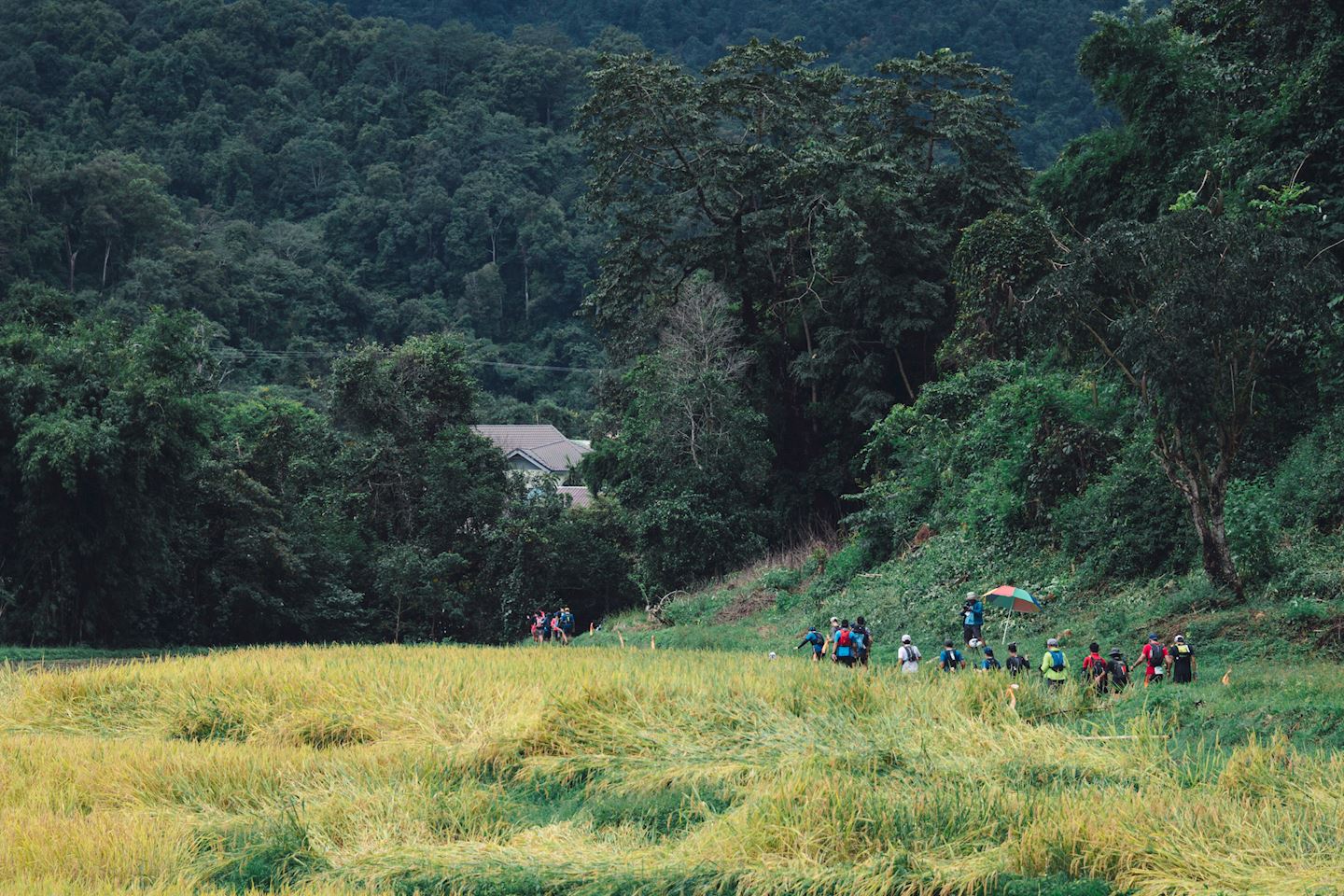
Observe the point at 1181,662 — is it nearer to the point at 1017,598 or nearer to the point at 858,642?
the point at 858,642

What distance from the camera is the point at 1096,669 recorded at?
1731 centimetres

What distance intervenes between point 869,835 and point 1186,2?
80.5 ft

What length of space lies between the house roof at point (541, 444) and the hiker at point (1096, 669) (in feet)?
183

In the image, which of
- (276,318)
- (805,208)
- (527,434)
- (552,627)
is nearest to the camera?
(552,627)

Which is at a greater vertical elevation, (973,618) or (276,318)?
(276,318)

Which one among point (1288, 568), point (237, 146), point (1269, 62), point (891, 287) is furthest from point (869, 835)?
point (237, 146)

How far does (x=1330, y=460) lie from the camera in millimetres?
21375

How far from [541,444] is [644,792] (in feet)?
209

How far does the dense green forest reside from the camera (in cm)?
2058

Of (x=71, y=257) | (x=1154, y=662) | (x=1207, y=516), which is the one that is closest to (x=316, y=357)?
(x=71, y=257)

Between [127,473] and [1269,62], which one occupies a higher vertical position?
[1269,62]

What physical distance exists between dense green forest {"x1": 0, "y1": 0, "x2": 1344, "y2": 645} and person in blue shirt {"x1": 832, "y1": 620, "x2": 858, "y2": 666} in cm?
530

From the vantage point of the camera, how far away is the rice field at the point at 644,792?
1039 cm

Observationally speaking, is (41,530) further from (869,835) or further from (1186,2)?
(1186,2)
